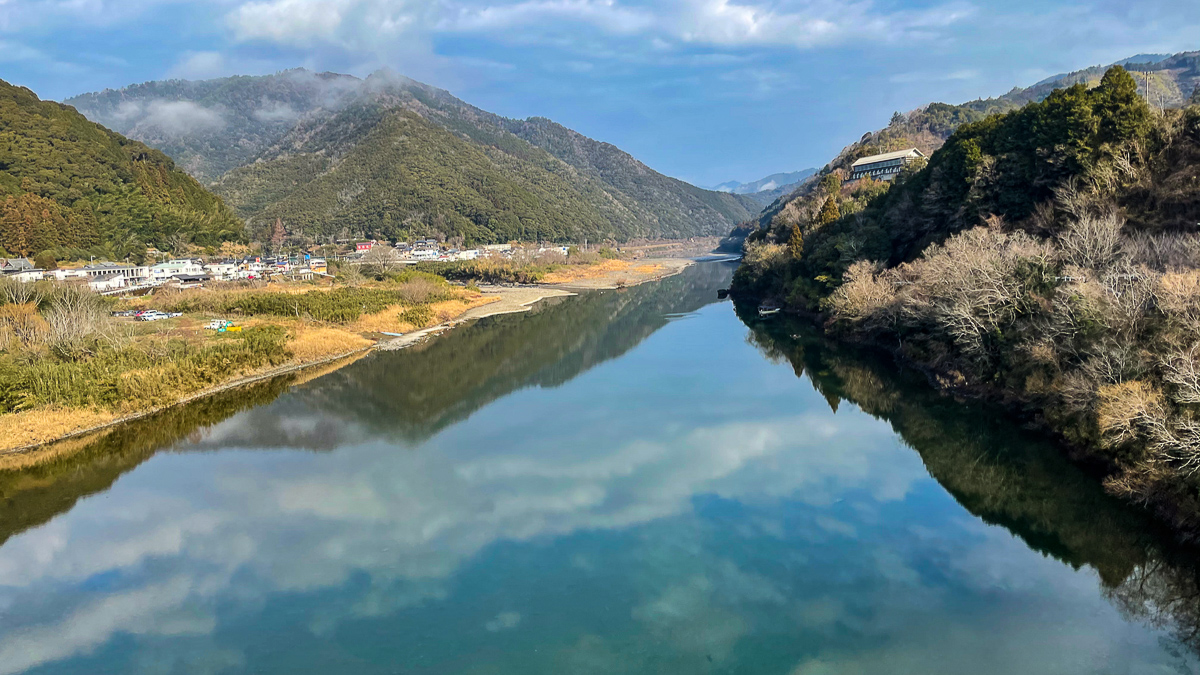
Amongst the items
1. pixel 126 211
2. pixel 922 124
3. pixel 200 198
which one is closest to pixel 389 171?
pixel 200 198

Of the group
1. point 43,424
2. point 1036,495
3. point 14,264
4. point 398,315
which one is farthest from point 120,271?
point 1036,495

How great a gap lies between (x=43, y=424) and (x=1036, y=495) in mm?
28284

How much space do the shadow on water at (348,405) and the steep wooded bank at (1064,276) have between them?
1567cm

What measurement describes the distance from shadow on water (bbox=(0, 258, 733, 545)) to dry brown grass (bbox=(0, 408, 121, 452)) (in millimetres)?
682

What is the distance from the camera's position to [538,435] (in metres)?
22.5

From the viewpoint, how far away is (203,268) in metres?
52.9

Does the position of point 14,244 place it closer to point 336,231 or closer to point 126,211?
point 126,211

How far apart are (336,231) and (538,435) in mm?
82796

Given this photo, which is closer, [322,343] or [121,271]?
[322,343]

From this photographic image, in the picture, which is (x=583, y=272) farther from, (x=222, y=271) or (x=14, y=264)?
(x=14, y=264)

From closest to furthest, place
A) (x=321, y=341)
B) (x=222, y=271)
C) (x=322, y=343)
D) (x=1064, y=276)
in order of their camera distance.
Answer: (x=1064, y=276) < (x=322, y=343) < (x=321, y=341) < (x=222, y=271)

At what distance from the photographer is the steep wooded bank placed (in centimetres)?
1442

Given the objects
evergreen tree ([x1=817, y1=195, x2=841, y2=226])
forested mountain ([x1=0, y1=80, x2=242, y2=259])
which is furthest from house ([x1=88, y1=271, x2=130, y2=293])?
evergreen tree ([x1=817, y1=195, x2=841, y2=226])

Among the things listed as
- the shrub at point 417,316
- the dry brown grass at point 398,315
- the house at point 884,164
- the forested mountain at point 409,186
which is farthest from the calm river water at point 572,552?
the forested mountain at point 409,186
